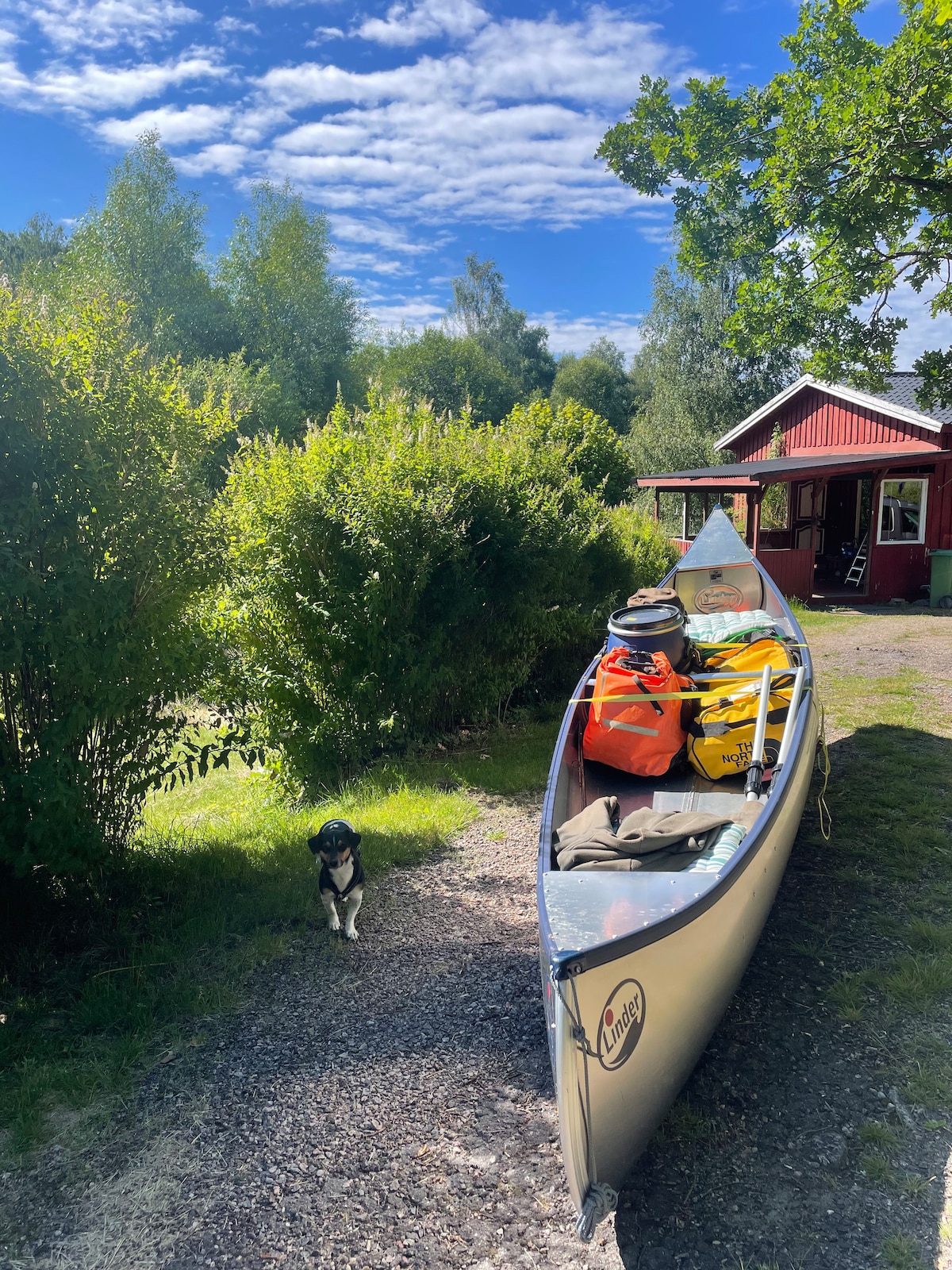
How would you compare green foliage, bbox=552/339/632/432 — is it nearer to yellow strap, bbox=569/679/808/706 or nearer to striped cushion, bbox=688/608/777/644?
striped cushion, bbox=688/608/777/644

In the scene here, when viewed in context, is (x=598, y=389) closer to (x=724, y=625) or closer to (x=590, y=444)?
(x=590, y=444)

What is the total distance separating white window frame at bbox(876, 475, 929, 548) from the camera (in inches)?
683

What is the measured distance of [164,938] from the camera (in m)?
4.42

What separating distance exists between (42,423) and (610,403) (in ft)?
185

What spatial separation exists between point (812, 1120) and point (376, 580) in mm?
4699

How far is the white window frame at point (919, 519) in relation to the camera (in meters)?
17.4

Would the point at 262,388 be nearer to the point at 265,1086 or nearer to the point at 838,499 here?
the point at 838,499

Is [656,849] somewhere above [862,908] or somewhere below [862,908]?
above

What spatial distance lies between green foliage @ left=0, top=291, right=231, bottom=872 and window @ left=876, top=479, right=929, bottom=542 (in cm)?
1659

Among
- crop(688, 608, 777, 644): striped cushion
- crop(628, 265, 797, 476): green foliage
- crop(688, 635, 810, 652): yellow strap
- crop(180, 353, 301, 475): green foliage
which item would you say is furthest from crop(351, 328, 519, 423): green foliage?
crop(688, 635, 810, 652): yellow strap

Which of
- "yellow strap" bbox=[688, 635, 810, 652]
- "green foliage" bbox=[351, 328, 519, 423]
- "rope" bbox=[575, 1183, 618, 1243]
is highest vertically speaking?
"green foliage" bbox=[351, 328, 519, 423]

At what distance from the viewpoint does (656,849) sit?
143 inches

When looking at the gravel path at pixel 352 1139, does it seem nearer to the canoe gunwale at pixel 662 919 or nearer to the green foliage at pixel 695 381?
the canoe gunwale at pixel 662 919

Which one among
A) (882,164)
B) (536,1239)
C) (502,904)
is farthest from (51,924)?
(882,164)
